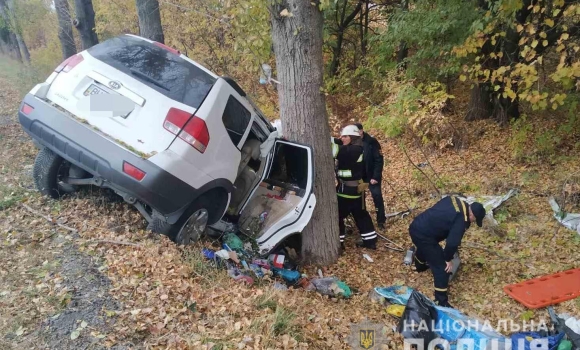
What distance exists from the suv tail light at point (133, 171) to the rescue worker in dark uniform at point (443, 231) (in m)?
3.01

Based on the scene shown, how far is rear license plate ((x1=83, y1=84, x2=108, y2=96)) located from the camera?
424cm

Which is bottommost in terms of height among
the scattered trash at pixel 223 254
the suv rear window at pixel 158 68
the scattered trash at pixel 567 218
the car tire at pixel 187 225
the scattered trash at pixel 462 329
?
the scattered trash at pixel 462 329

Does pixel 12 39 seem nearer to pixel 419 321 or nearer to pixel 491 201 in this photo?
pixel 491 201

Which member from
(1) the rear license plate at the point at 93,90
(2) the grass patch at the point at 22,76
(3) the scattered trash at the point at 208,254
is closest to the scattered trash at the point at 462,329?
(3) the scattered trash at the point at 208,254

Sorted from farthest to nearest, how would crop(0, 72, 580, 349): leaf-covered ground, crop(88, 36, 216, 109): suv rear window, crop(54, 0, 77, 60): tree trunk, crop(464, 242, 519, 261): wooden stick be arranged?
crop(54, 0, 77, 60): tree trunk < crop(464, 242, 519, 261): wooden stick < crop(88, 36, 216, 109): suv rear window < crop(0, 72, 580, 349): leaf-covered ground

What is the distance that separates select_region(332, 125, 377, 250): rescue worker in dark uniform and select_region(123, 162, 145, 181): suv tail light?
259 centimetres

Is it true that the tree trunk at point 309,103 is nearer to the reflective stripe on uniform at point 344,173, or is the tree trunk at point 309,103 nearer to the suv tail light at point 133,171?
the reflective stripe on uniform at point 344,173

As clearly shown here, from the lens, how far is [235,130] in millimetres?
4855

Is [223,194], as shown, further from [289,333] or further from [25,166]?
[25,166]

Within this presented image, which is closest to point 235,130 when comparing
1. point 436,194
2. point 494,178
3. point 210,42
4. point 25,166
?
point 25,166

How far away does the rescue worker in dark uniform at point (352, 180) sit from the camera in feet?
18.5

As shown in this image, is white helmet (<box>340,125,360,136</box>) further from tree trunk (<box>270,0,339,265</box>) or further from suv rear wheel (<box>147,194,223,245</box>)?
suv rear wheel (<box>147,194,223,245</box>)

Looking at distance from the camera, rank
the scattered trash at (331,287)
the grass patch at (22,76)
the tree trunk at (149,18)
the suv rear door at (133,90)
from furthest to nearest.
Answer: the grass patch at (22,76), the tree trunk at (149,18), the scattered trash at (331,287), the suv rear door at (133,90)

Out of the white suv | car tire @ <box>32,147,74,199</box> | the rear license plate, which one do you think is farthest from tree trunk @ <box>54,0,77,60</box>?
the rear license plate
